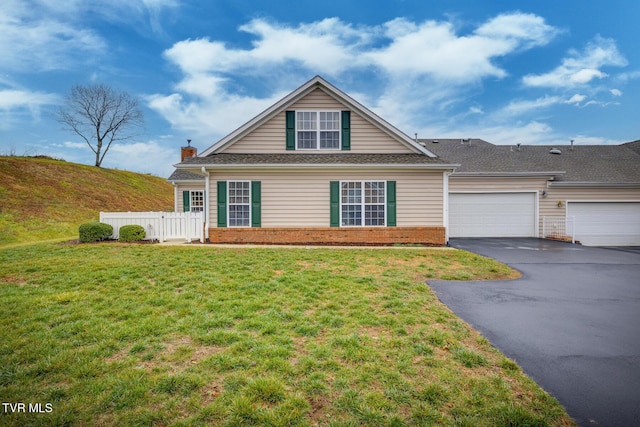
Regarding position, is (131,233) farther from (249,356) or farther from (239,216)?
(249,356)

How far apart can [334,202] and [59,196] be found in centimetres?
2361

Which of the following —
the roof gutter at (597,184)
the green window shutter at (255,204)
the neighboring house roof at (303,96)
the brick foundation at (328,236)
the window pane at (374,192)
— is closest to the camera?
the brick foundation at (328,236)

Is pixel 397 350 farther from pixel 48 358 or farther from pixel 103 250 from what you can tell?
pixel 103 250

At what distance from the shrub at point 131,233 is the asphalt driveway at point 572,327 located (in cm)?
1145

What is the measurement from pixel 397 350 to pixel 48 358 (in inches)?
154

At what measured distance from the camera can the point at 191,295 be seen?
5363 mm

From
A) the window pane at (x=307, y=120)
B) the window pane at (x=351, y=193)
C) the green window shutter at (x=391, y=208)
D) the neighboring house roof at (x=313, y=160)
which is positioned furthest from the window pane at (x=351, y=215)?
the window pane at (x=307, y=120)

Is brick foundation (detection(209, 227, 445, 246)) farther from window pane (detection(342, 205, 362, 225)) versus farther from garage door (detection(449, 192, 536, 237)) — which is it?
garage door (detection(449, 192, 536, 237))

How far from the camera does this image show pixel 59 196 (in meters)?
22.8

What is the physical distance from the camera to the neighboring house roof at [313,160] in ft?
39.0

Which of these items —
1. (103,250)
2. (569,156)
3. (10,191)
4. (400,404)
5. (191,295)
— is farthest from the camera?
(10,191)

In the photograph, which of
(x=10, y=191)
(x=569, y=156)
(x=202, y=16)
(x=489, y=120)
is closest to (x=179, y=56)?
(x=202, y=16)

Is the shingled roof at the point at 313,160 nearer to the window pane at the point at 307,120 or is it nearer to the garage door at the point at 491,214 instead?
the window pane at the point at 307,120

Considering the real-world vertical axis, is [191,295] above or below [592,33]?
below
